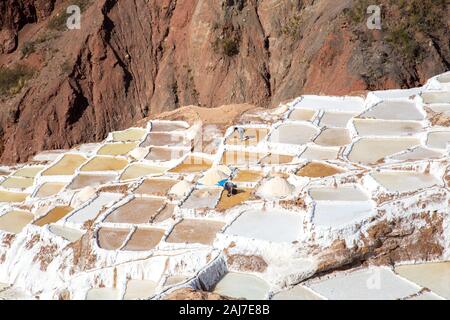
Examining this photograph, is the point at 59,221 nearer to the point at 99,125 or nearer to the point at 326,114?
the point at 326,114

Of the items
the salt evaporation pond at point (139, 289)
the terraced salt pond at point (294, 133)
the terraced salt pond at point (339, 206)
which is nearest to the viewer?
the salt evaporation pond at point (139, 289)

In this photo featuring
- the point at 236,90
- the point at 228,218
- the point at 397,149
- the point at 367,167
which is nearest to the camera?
the point at 228,218

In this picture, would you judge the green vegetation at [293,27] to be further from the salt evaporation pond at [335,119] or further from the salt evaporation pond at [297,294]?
the salt evaporation pond at [297,294]

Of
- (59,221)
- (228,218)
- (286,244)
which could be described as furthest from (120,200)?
(286,244)

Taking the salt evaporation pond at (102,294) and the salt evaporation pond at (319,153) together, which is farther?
the salt evaporation pond at (319,153)

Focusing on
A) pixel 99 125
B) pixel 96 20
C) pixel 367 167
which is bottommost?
pixel 99 125

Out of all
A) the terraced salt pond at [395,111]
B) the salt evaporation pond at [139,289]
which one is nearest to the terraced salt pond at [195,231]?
the salt evaporation pond at [139,289]

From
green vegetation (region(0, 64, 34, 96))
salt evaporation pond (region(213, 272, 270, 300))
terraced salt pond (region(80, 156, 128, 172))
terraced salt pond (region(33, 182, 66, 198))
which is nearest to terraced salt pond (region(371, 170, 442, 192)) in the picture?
salt evaporation pond (region(213, 272, 270, 300))
